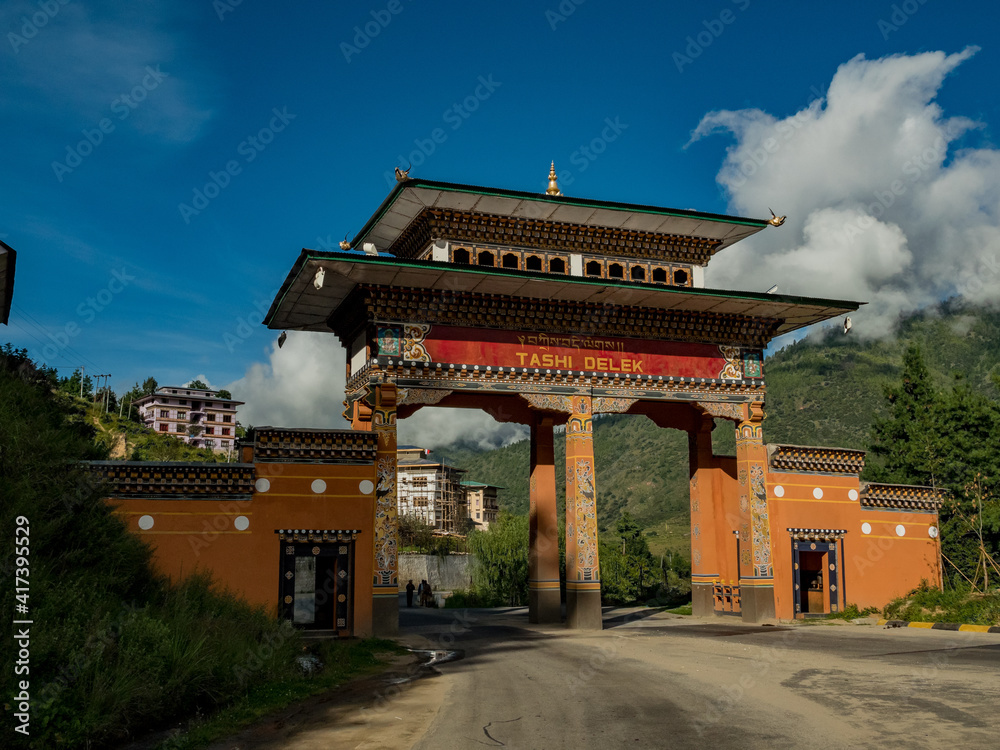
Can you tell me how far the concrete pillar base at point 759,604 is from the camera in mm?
24688

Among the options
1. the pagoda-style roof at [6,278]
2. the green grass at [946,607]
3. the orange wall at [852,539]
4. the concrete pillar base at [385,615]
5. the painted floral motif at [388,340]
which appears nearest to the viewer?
the pagoda-style roof at [6,278]

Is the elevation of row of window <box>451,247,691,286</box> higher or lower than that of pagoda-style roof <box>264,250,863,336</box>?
higher

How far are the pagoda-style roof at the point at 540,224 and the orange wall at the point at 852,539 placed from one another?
306 inches

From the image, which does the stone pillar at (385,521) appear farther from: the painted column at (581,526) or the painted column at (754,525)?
the painted column at (754,525)

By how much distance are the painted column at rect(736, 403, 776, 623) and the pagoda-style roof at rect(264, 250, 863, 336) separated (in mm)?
3369

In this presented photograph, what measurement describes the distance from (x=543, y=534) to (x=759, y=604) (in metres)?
6.83

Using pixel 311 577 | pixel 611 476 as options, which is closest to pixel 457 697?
pixel 311 577

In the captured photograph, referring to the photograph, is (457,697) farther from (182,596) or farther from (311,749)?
(182,596)

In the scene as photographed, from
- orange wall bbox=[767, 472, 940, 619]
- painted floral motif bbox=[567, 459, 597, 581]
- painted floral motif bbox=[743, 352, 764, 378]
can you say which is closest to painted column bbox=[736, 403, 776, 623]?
orange wall bbox=[767, 472, 940, 619]

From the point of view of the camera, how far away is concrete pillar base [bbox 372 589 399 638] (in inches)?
821

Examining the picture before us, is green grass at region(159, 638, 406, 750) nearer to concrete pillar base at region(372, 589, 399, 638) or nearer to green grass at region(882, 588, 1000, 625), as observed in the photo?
concrete pillar base at region(372, 589, 399, 638)

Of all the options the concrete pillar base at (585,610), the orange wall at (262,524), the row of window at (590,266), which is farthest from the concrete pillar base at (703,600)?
the orange wall at (262,524)

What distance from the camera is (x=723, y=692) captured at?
12.0 meters

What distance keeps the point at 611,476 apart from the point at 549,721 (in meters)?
116
